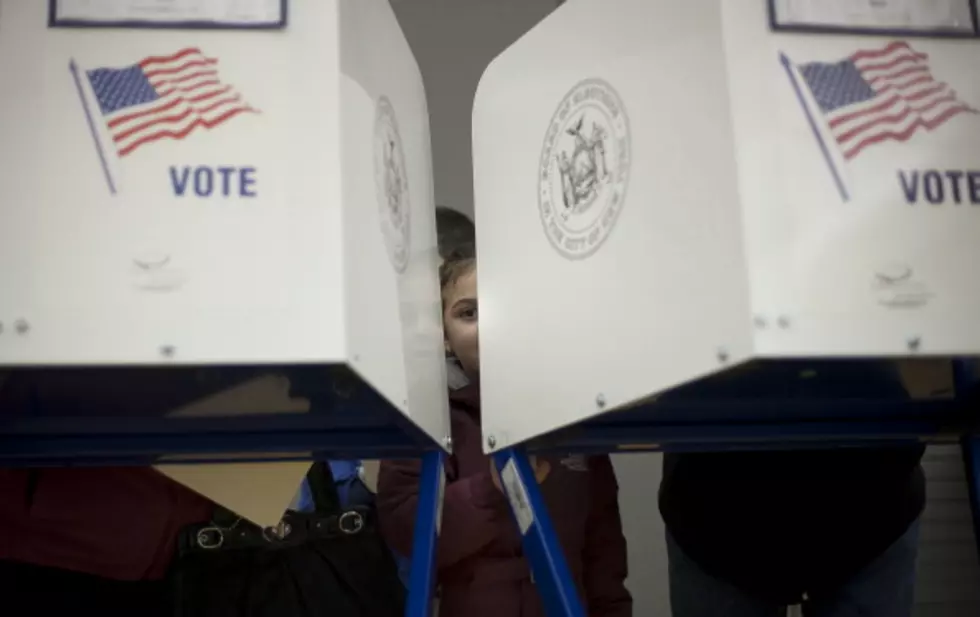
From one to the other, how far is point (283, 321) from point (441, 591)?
2.07ft

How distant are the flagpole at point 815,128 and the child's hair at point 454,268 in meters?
0.63

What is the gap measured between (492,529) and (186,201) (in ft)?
1.96

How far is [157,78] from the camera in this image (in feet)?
2.70

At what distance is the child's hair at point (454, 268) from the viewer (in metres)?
1.37

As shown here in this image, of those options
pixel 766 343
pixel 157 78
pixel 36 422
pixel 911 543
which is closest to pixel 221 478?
pixel 36 422

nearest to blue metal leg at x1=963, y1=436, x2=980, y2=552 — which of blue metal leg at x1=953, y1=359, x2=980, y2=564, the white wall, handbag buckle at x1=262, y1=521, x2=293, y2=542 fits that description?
blue metal leg at x1=953, y1=359, x2=980, y2=564

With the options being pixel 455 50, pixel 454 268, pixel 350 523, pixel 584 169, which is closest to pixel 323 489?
pixel 350 523

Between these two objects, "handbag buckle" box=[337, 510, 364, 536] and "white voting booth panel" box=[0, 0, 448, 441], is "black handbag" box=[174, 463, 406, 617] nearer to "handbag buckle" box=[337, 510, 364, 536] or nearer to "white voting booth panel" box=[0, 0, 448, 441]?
"handbag buckle" box=[337, 510, 364, 536]

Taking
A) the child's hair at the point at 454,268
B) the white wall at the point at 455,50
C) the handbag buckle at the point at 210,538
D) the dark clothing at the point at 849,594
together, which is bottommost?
the dark clothing at the point at 849,594

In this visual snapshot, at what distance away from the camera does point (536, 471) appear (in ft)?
4.12

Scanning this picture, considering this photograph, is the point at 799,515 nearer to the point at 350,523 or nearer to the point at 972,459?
the point at 972,459

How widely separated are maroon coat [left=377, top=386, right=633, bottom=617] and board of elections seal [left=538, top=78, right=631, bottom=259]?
0.36 metres

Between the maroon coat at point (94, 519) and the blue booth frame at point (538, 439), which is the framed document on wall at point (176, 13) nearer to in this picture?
the blue booth frame at point (538, 439)

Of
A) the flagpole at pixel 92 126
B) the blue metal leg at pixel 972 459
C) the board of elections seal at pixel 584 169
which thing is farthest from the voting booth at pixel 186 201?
the blue metal leg at pixel 972 459
